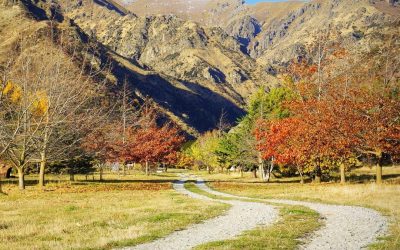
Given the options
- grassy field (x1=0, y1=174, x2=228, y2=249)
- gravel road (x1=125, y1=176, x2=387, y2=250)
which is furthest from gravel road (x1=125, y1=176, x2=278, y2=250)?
grassy field (x1=0, y1=174, x2=228, y2=249)

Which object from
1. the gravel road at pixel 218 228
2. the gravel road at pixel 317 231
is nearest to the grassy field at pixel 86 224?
the gravel road at pixel 218 228

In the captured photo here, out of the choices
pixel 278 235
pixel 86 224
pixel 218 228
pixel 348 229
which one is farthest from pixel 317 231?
pixel 86 224

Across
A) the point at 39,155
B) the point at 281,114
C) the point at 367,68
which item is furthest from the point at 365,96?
the point at 39,155

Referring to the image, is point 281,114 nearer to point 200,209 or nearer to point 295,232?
point 200,209

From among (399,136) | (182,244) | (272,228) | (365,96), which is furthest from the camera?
(365,96)

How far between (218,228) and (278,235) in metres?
2.91

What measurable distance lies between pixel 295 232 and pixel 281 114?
147 ft

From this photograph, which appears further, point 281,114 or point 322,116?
point 281,114

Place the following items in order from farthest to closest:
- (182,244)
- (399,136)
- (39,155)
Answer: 1. (39,155)
2. (399,136)
3. (182,244)

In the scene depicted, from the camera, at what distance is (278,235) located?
556 inches

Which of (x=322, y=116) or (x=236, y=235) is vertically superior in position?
(x=322, y=116)

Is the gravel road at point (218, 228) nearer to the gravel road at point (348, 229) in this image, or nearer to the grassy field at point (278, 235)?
the grassy field at point (278, 235)

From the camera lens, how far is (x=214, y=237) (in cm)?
1425

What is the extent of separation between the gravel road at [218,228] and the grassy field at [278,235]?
60cm
